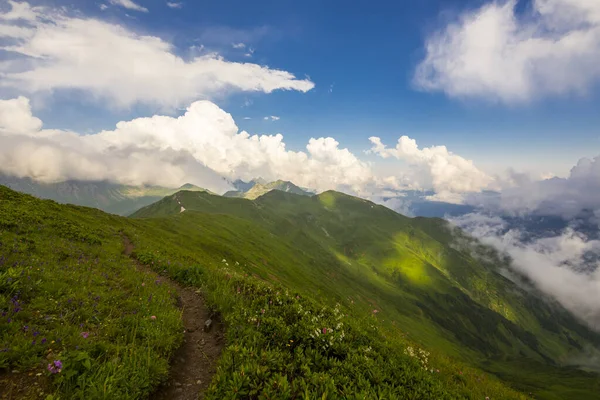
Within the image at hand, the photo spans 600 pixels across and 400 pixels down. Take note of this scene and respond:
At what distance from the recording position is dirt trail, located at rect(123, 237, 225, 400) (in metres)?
6.65

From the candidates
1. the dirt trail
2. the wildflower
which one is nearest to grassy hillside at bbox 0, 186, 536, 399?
the wildflower

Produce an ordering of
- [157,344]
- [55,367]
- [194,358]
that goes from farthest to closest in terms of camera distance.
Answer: [194,358] < [157,344] < [55,367]

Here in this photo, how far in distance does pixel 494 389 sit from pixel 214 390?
41.6 ft

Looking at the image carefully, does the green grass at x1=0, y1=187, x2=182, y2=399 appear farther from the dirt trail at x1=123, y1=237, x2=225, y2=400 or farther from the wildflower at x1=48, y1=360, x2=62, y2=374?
the dirt trail at x1=123, y1=237, x2=225, y2=400

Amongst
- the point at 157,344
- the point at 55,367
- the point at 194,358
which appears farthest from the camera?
the point at 194,358

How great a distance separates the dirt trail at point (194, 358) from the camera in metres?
6.65

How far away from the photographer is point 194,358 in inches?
321

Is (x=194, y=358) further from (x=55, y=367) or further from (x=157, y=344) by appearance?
(x=55, y=367)

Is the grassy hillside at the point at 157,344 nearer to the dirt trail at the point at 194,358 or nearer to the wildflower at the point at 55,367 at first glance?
the wildflower at the point at 55,367

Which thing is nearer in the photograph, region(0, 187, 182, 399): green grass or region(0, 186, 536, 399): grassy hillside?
region(0, 187, 182, 399): green grass

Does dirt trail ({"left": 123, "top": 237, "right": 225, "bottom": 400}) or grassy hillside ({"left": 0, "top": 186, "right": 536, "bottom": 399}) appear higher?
grassy hillside ({"left": 0, "top": 186, "right": 536, "bottom": 399})

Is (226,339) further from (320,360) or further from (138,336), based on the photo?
(320,360)

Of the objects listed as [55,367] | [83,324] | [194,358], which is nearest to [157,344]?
[194,358]

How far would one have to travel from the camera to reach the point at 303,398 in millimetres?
5797
